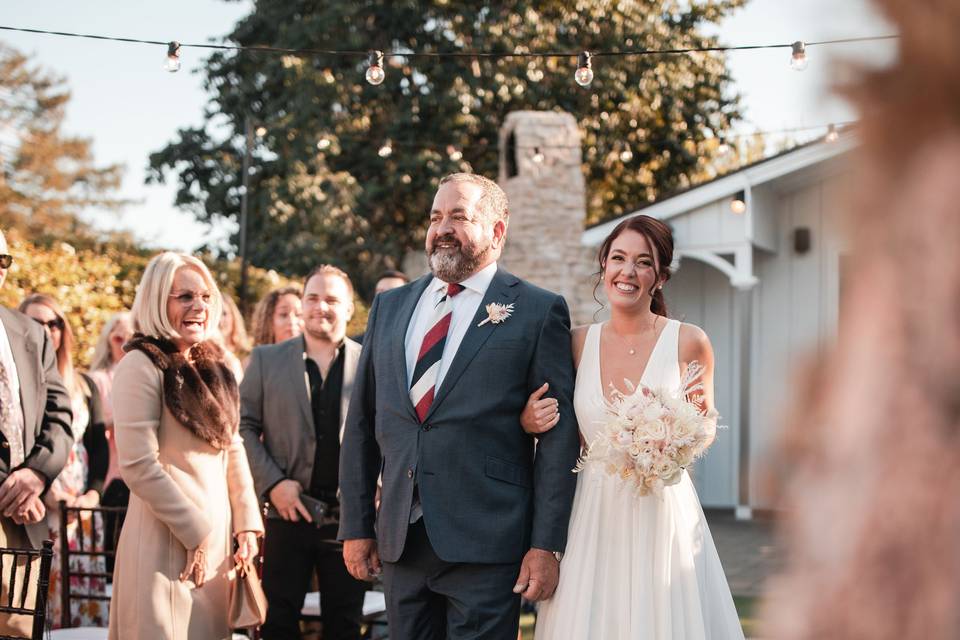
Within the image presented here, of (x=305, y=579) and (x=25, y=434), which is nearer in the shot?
(x=25, y=434)

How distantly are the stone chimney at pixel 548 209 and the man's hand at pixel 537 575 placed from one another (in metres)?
12.2

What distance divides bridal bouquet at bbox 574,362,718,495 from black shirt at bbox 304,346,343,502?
2120 millimetres

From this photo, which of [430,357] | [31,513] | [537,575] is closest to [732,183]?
[430,357]

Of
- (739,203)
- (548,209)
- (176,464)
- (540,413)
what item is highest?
(548,209)

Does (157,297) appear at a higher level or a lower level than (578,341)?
higher

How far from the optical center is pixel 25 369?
4535mm

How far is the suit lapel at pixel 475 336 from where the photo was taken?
3.72 metres

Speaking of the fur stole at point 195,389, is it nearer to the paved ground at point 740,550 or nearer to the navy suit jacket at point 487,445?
the navy suit jacket at point 487,445

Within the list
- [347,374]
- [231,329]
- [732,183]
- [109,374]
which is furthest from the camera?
[732,183]

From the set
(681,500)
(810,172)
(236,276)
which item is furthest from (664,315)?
(236,276)

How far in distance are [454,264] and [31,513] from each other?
6.88ft

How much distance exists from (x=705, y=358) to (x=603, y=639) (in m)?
1.13

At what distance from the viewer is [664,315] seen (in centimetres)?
438

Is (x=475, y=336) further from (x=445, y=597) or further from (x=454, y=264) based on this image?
(x=445, y=597)
